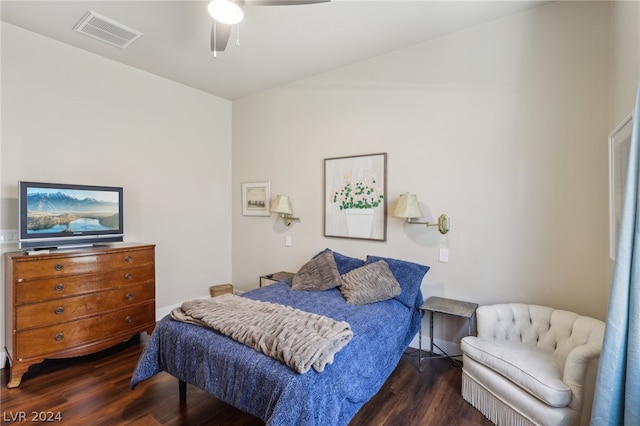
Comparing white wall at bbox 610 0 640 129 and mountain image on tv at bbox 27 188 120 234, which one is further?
mountain image on tv at bbox 27 188 120 234

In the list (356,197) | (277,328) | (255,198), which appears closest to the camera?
(277,328)

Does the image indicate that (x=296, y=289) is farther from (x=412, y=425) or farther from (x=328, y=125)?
(x=328, y=125)

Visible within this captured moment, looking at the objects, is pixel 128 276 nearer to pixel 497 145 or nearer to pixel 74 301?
pixel 74 301

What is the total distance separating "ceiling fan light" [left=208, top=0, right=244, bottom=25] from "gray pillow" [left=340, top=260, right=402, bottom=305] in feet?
7.27

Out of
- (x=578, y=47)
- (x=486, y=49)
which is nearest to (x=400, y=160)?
(x=486, y=49)

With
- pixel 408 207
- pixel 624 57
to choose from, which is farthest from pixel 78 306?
pixel 624 57

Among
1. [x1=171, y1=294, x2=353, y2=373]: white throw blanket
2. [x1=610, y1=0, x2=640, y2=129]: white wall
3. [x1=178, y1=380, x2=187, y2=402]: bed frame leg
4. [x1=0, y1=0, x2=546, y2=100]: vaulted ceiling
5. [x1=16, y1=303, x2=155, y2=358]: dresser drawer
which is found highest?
[x1=0, y1=0, x2=546, y2=100]: vaulted ceiling

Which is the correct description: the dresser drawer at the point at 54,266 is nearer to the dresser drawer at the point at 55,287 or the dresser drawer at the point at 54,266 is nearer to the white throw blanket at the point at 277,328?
the dresser drawer at the point at 55,287

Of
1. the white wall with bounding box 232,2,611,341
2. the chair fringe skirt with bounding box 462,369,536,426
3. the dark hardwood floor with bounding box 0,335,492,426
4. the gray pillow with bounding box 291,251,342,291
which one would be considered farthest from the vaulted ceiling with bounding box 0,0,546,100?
the dark hardwood floor with bounding box 0,335,492,426

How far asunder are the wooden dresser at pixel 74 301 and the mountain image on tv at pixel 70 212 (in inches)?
10.3

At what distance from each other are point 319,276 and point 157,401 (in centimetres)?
160

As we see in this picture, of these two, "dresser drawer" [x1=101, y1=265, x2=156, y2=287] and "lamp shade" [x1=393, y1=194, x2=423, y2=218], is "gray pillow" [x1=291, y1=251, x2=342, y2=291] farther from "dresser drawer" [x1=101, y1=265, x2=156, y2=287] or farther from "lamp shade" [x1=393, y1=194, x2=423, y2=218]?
"dresser drawer" [x1=101, y1=265, x2=156, y2=287]

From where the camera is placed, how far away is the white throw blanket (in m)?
1.57

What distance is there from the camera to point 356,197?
11.2ft
